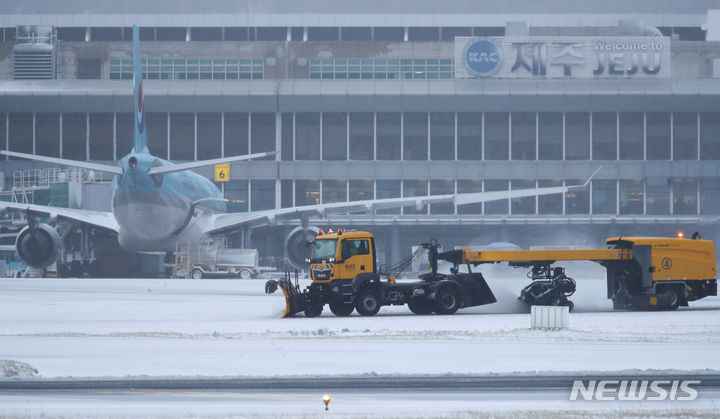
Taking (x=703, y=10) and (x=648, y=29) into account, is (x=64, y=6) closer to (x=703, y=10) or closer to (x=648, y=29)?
(x=648, y=29)

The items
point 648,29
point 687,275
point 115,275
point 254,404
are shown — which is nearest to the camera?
point 254,404

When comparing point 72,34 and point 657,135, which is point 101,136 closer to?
point 72,34

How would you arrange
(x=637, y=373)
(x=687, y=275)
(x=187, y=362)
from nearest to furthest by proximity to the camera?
1. (x=637, y=373)
2. (x=187, y=362)
3. (x=687, y=275)

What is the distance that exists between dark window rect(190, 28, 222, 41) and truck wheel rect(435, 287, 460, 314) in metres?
80.6

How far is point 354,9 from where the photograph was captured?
110500mm

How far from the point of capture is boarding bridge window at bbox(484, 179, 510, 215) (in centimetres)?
8619

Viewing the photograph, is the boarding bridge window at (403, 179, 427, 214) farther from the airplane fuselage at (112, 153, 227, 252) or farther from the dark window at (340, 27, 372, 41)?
the dark window at (340, 27, 372, 41)

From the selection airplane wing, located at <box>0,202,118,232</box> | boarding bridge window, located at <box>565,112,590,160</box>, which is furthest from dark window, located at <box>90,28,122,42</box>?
boarding bridge window, located at <box>565,112,590,160</box>

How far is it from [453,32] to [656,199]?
3359cm

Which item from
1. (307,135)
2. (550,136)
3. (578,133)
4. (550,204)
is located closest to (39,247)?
(307,135)

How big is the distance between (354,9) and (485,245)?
38.6m

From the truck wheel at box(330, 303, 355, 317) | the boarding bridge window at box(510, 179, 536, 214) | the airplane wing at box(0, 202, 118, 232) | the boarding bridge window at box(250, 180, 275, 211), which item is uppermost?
the boarding bridge window at box(250, 180, 275, 211)

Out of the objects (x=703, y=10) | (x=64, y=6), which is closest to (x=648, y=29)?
(x=703, y=10)

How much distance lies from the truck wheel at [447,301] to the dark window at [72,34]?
85.8 metres
